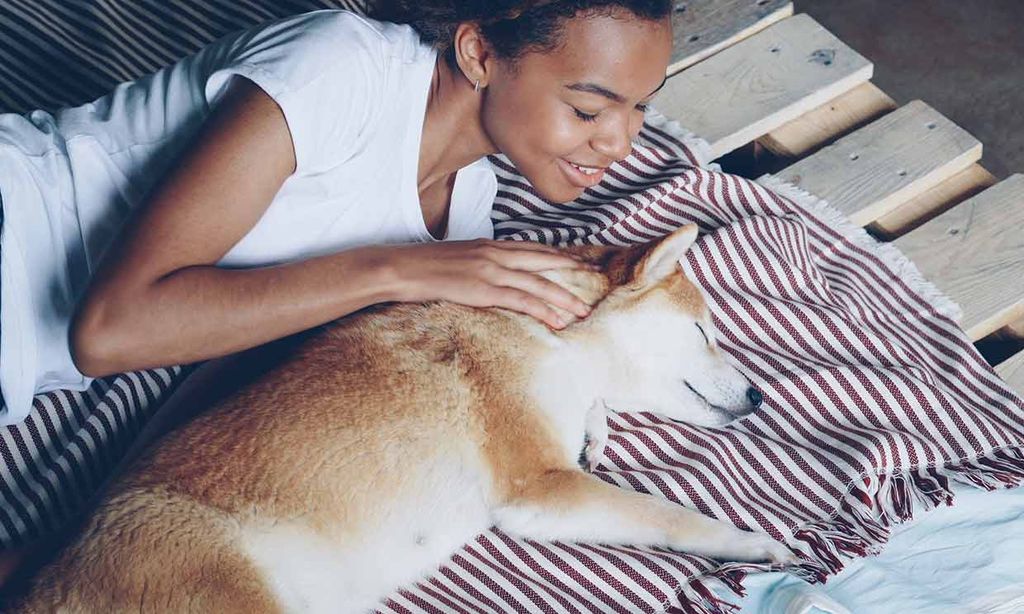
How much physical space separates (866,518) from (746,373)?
0.46 metres

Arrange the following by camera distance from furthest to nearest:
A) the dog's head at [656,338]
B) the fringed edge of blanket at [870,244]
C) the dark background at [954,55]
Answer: the dark background at [954,55]
the fringed edge of blanket at [870,244]
the dog's head at [656,338]

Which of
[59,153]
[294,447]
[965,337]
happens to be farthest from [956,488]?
[59,153]

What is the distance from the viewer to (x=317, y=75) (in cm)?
230

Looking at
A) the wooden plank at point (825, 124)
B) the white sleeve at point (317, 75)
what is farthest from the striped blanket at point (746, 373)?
the white sleeve at point (317, 75)

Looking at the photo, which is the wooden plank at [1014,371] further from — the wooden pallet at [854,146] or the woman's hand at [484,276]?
the woman's hand at [484,276]

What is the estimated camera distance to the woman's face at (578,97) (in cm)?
233

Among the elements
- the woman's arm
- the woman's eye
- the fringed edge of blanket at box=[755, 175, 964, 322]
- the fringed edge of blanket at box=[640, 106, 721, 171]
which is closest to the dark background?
the fringed edge of blanket at box=[755, 175, 964, 322]

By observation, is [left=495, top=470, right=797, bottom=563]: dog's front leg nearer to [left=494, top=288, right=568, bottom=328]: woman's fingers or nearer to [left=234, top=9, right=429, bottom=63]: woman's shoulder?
[left=494, top=288, right=568, bottom=328]: woman's fingers

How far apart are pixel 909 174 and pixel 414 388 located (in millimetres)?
1854

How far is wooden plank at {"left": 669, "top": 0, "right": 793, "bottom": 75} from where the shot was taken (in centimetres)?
382

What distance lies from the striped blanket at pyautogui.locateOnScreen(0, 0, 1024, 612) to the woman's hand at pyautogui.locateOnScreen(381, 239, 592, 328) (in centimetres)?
40

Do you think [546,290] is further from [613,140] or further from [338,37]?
[338,37]

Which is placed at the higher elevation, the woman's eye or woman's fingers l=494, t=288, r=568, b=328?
the woman's eye

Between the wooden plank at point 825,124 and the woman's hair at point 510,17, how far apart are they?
1.33 metres
